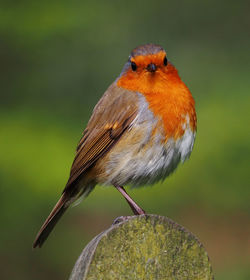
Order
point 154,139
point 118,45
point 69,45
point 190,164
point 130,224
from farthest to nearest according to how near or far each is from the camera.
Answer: point 118,45
point 69,45
point 190,164
point 154,139
point 130,224

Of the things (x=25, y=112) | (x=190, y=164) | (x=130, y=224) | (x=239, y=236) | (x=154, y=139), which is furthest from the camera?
(x=239, y=236)

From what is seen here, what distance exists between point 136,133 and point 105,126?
0.23 m

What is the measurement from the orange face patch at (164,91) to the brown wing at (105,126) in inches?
3.2

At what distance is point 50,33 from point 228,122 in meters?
1.83

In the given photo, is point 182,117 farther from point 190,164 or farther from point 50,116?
point 50,116

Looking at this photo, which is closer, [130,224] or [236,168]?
[130,224]

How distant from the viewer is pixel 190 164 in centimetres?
534

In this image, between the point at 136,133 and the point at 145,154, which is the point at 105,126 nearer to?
the point at 136,133

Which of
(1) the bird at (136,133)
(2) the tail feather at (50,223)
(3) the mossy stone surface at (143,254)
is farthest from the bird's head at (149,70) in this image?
(3) the mossy stone surface at (143,254)

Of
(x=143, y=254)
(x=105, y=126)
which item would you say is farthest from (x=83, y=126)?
(x=143, y=254)

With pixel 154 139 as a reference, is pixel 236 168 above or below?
below

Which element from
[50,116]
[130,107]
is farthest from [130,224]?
[50,116]

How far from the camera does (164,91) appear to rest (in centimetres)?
354

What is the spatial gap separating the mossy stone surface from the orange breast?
1.29m
